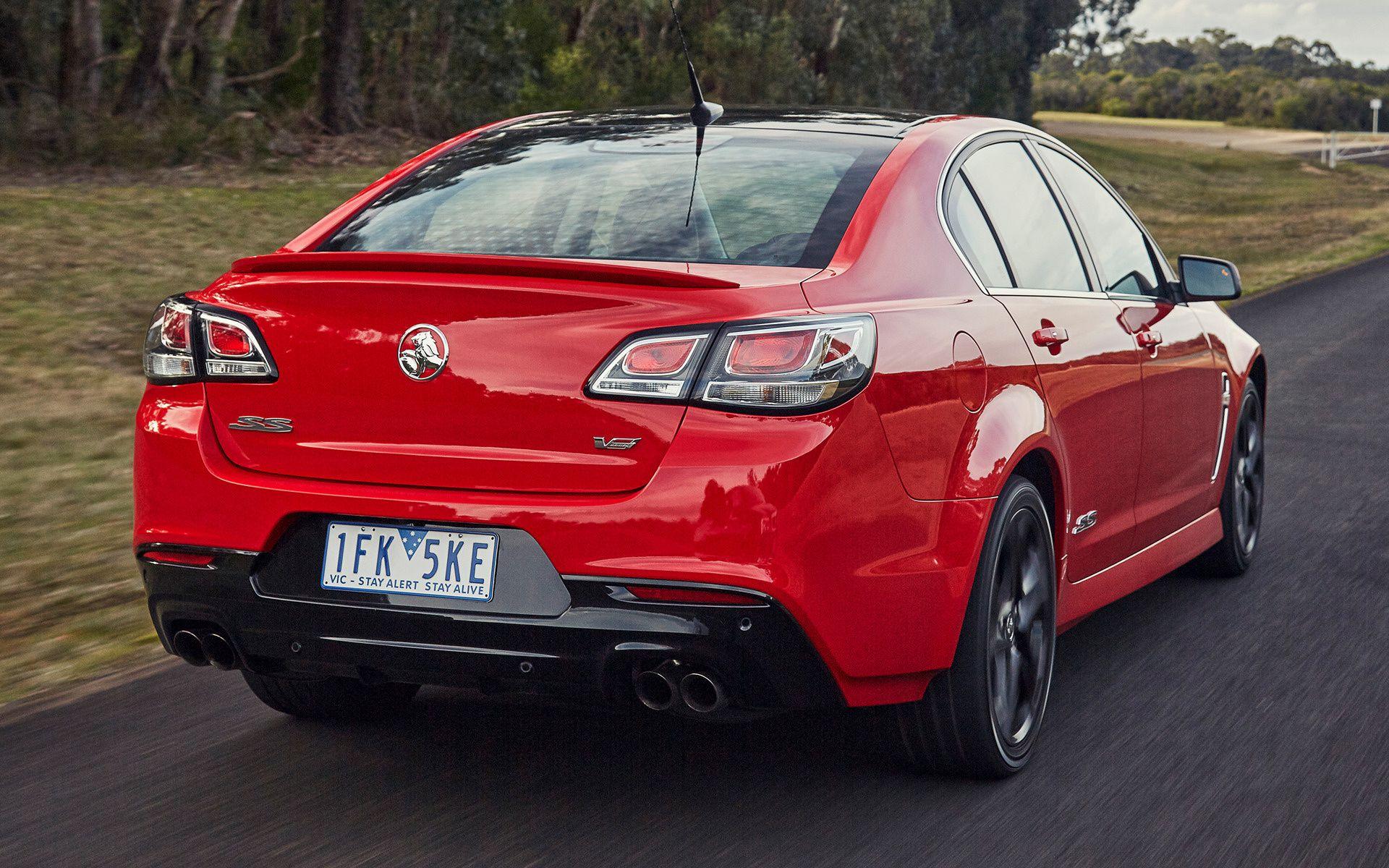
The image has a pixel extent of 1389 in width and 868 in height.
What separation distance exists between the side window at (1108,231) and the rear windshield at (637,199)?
100 centimetres

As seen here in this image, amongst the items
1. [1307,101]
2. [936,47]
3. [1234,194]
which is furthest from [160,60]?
[1307,101]

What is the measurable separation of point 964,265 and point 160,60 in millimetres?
17625

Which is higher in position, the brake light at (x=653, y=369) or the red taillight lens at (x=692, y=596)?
the brake light at (x=653, y=369)

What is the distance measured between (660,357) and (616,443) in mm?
193

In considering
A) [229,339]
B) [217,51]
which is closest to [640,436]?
[229,339]

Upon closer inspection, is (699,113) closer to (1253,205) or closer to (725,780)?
(725,780)

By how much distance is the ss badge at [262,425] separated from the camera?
3701mm

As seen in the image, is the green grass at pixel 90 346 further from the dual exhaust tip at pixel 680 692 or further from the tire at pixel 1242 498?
the tire at pixel 1242 498

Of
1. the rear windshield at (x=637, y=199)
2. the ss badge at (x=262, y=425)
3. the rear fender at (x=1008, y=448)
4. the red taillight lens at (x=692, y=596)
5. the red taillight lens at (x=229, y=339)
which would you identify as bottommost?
the red taillight lens at (x=692, y=596)

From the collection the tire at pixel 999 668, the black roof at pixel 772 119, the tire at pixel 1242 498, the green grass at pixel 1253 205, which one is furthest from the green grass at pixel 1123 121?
the tire at pixel 999 668

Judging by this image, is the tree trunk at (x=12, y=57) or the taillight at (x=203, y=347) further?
the tree trunk at (x=12, y=57)

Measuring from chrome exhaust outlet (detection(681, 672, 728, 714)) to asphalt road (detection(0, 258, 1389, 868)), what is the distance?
1.02 feet

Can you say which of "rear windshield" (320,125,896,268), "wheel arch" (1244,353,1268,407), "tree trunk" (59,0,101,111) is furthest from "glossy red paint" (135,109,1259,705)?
"tree trunk" (59,0,101,111)

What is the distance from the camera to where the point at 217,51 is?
70.1ft
